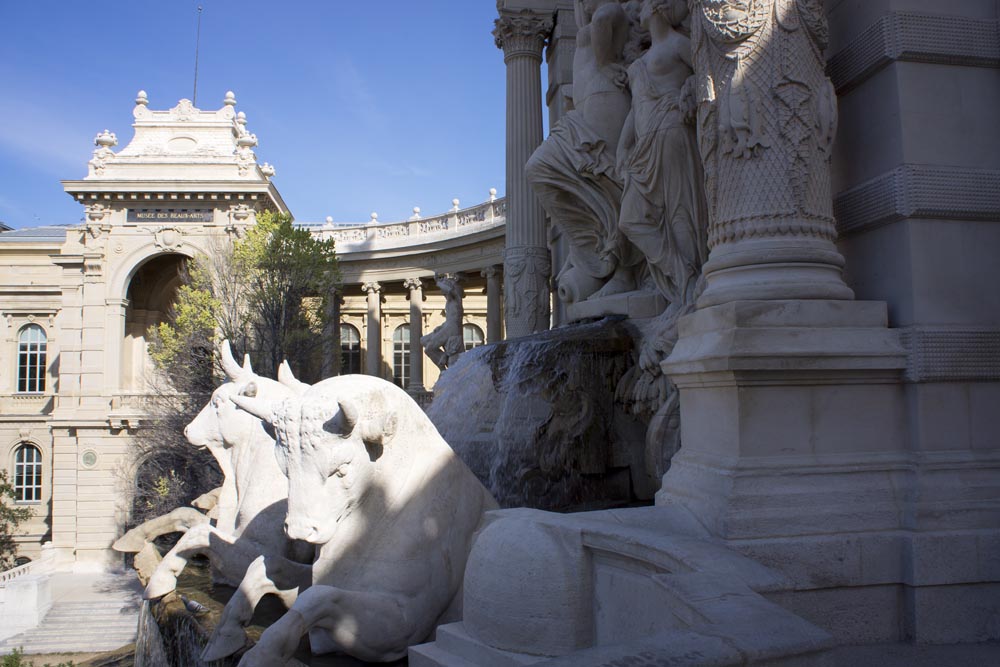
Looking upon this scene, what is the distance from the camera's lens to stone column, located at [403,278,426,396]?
38062 millimetres

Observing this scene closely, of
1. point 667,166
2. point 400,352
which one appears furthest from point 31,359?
point 667,166

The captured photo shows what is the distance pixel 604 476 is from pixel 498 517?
306 centimetres

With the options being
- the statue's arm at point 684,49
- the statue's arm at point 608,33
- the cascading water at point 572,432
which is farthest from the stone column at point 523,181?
the statue's arm at point 684,49

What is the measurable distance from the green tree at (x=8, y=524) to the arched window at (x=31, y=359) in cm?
737

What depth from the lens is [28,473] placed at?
128 feet

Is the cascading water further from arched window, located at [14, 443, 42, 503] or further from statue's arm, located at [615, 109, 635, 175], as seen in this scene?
arched window, located at [14, 443, 42, 503]

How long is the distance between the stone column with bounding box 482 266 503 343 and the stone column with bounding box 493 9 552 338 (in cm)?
1915

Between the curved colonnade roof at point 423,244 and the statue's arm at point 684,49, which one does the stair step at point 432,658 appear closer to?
the statue's arm at point 684,49

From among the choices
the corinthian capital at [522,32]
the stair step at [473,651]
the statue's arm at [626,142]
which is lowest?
the stair step at [473,651]

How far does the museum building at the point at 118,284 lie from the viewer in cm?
3344

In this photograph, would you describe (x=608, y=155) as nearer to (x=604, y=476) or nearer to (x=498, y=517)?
(x=604, y=476)

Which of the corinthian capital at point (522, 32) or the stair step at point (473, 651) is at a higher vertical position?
the corinthian capital at point (522, 32)

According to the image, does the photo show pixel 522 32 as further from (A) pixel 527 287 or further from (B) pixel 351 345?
(B) pixel 351 345

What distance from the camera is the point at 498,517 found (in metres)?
3.57
